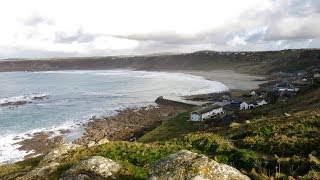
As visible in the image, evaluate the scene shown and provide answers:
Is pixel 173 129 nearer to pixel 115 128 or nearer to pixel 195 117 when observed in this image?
pixel 195 117

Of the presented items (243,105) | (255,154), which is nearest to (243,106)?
(243,105)

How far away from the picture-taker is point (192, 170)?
12539 millimetres

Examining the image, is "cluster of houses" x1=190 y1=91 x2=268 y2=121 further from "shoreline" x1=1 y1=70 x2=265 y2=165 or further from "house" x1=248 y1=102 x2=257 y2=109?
"shoreline" x1=1 y1=70 x2=265 y2=165

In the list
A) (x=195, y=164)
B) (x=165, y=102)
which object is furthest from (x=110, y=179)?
(x=165, y=102)

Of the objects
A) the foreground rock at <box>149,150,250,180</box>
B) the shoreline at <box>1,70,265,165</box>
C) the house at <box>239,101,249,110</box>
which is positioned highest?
the foreground rock at <box>149,150,250,180</box>

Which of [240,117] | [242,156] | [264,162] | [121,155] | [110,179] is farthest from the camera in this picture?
[240,117]

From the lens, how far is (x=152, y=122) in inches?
2987

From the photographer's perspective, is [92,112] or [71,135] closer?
[71,135]

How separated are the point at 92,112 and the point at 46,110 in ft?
39.8

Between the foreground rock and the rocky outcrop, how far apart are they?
13.0ft

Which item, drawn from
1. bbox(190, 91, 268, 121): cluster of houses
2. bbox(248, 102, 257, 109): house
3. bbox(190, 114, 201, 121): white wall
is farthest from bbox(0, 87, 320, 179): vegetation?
bbox(248, 102, 257, 109): house

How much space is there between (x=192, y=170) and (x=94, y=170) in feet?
18.6

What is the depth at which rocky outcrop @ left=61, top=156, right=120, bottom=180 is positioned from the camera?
16.3 m

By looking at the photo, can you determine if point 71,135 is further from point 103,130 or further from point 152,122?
point 152,122
